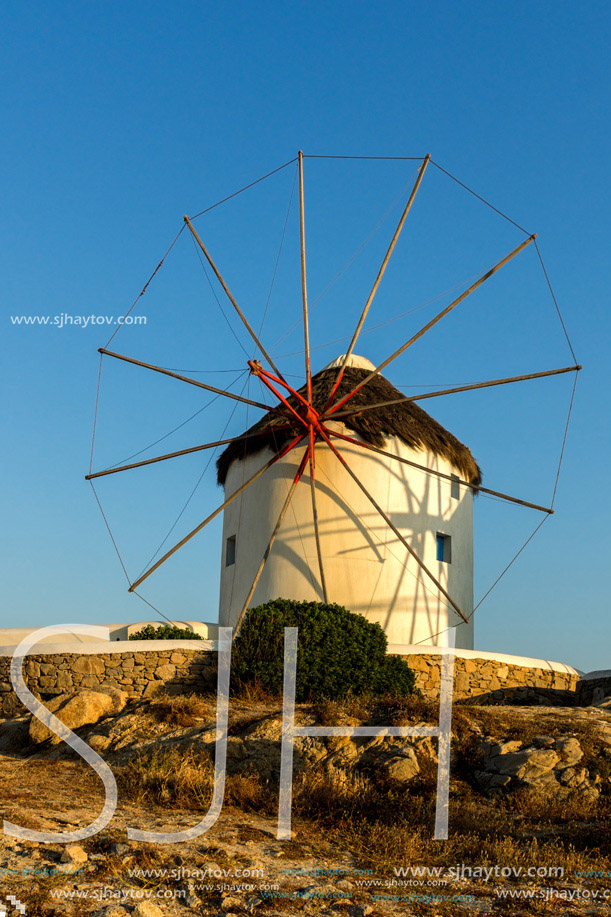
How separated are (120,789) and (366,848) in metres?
3.26

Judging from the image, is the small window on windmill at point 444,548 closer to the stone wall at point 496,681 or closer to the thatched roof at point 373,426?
the thatched roof at point 373,426

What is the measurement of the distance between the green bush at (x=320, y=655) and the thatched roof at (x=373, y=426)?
3989 mm

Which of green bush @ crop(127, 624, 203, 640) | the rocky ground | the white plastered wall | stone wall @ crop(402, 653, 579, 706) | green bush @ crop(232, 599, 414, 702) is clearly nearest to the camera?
the rocky ground

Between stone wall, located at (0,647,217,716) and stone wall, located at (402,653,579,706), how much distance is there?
388cm

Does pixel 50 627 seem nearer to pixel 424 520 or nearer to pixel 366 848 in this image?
pixel 424 520

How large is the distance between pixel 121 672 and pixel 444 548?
298 inches

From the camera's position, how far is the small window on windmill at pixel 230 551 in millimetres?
18594

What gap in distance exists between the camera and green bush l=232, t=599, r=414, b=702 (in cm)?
1337

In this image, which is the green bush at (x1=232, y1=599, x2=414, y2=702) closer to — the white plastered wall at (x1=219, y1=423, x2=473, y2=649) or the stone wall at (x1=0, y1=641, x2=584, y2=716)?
the stone wall at (x1=0, y1=641, x2=584, y2=716)

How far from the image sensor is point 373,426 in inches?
692

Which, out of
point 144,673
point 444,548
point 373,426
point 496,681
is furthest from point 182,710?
point 444,548

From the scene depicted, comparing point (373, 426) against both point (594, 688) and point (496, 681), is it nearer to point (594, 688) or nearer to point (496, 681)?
point (496, 681)

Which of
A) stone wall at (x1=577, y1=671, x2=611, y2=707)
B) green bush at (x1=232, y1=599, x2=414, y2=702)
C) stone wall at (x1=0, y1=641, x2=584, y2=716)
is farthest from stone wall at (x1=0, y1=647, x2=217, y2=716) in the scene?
stone wall at (x1=577, y1=671, x2=611, y2=707)

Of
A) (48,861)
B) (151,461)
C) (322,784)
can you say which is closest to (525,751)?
(322,784)
